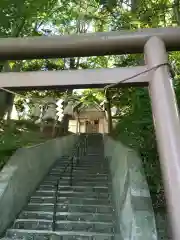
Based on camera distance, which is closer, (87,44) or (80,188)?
(87,44)

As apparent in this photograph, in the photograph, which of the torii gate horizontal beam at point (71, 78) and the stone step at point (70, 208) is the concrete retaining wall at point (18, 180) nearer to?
the stone step at point (70, 208)

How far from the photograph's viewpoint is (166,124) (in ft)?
6.33

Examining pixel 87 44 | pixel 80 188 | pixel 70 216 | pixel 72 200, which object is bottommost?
pixel 70 216

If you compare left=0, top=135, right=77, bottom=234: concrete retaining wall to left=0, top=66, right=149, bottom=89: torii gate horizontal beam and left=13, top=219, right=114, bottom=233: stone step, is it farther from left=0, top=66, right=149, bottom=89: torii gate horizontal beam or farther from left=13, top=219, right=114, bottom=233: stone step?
left=0, top=66, right=149, bottom=89: torii gate horizontal beam

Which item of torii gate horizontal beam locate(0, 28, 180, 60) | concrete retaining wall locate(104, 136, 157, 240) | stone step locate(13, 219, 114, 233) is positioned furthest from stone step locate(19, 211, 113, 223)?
torii gate horizontal beam locate(0, 28, 180, 60)

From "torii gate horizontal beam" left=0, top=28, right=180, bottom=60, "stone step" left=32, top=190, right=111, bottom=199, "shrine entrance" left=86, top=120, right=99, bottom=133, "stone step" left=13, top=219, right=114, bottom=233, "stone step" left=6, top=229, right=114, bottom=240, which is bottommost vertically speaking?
"stone step" left=6, top=229, right=114, bottom=240

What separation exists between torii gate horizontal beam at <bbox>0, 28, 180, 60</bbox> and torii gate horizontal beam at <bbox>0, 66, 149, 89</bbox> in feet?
0.87

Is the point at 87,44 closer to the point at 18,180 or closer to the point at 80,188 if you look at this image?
the point at 18,180

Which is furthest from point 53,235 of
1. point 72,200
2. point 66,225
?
point 72,200

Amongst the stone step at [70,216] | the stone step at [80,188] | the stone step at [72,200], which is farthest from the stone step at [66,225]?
the stone step at [80,188]

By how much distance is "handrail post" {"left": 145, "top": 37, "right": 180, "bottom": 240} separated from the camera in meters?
1.73

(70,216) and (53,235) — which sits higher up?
(70,216)

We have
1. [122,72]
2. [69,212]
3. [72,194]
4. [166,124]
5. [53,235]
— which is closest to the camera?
[166,124]

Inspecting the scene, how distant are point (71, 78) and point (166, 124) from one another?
921 millimetres
